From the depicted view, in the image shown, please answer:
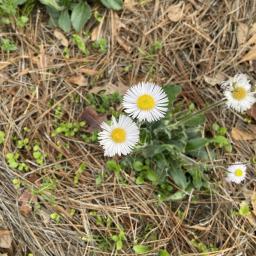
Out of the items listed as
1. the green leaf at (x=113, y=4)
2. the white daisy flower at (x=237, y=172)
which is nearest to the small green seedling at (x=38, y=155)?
the green leaf at (x=113, y=4)

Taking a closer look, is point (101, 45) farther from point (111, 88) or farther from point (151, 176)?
point (151, 176)

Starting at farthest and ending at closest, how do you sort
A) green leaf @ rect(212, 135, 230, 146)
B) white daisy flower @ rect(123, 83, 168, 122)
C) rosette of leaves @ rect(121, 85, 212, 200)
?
green leaf @ rect(212, 135, 230, 146) → rosette of leaves @ rect(121, 85, 212, 200) → white daisy flower @ rect(123, 83, 168, 122)

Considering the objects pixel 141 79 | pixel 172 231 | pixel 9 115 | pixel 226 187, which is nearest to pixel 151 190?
pixel 172 231

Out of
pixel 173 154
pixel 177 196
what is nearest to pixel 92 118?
pixel 173 154

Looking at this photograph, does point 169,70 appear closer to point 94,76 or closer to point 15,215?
point 94,76

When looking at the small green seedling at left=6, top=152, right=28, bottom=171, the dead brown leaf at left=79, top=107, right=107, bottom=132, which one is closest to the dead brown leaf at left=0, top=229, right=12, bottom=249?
the small green seedling at left=6, top=152, right=28, bottom=171

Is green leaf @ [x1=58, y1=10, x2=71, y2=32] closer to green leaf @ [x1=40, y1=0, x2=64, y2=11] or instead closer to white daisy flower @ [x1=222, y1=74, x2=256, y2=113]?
green leaf @ [x1=40, y1=0, x2=64, y2=11]
